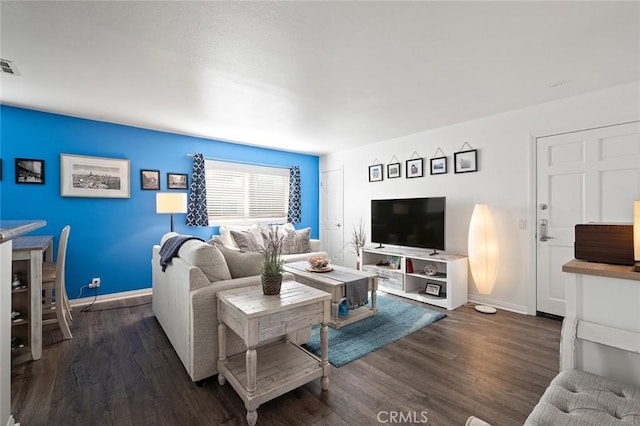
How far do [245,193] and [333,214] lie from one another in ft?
6.08

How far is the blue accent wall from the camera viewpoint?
3332 millimetres

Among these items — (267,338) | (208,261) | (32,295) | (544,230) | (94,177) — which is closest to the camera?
(267,338)

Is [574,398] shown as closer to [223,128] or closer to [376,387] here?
[376,387]

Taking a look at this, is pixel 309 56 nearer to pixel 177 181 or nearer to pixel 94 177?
pixel 177 181

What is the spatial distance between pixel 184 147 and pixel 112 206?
51.6 inches

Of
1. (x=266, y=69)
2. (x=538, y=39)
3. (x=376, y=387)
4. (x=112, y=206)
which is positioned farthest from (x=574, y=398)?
(x=112, y=206)

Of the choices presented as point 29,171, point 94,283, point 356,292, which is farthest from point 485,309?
point 29,171

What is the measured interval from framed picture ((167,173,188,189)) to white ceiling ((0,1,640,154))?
3.27 ft

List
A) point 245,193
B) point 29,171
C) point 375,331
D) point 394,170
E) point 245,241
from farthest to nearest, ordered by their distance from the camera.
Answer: point 245,193
point 394,170
point 245,241
point 29,171
point 375,331

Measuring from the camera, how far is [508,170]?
348cm

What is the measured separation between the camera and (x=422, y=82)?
2.66 m

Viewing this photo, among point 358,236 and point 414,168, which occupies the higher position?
point 414,168

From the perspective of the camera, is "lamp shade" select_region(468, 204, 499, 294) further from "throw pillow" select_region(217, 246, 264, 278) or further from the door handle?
"throw pillow" select_region(217, 246, 264, 278)

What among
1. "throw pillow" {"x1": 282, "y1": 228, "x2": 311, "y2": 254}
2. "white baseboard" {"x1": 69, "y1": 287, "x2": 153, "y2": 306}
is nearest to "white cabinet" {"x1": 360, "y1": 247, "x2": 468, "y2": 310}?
"throw pillow" {"x1": 282, "y1": 228, "x2": 311, "y2": 254}
